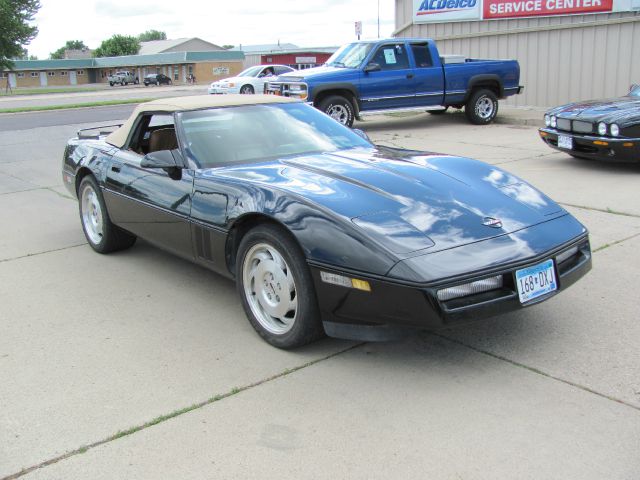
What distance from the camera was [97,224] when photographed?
5.77 m

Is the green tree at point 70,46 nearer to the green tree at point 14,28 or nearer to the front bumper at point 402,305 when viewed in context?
the green tree at point 14,28

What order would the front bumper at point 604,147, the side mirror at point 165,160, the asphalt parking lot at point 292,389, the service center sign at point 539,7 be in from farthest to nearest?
the service center sign at point 539,7, the front bumper at point 604,147, the side mirror at point 165,160, the asphalt parking lot at point 292,389

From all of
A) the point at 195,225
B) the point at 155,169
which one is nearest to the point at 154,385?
the point at 195,225

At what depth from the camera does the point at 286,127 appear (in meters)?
4.84

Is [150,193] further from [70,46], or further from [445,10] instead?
[70,46]

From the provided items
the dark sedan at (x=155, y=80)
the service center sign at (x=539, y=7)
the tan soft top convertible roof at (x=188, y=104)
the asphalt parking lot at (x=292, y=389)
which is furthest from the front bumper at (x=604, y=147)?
the dark sedan at (x=155, y=80)

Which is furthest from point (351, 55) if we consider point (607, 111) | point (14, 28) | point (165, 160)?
point (14, 28)

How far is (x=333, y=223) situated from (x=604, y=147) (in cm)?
597

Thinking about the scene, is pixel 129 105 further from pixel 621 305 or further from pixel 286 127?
pixel 621 305

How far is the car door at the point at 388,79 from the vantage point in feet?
42.8

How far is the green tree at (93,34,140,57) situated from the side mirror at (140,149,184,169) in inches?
4609

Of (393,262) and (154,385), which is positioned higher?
(393,262)

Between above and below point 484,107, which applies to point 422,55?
above

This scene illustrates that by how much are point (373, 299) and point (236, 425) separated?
88cm
